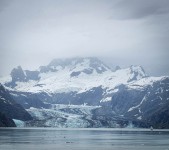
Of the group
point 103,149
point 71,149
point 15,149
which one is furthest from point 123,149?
point 15,149

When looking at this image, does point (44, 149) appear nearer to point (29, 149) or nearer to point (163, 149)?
point (29, 149)

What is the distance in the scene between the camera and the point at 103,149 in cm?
16638

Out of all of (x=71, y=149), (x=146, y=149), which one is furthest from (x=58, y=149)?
(x=146, y=149)

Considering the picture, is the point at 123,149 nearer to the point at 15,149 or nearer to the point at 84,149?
the point at 84,149

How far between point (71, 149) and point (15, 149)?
21282mm

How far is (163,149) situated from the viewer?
166 m

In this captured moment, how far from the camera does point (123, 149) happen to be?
166m

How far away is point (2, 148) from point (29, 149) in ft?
33.5

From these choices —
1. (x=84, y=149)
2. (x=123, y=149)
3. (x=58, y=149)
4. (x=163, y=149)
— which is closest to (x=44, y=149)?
(x=58, y=149)

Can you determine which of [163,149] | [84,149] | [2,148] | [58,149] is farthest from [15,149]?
[163,149]

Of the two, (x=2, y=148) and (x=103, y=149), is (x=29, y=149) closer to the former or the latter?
(x=2, y=148)

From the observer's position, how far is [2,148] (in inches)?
6383

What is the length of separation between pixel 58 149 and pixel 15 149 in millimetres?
16199

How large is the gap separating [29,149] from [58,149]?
11.0m
